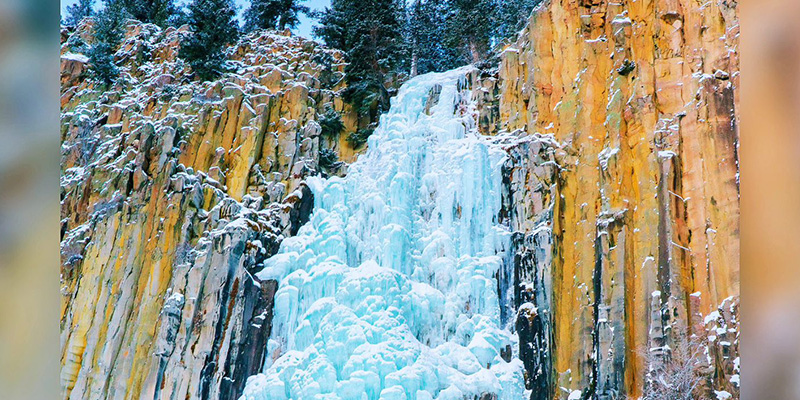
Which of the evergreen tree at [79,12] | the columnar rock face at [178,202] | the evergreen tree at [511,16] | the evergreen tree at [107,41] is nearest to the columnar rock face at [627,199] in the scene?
the evergreen tree at [511,16]

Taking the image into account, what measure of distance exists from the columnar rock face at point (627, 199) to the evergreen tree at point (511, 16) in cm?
90

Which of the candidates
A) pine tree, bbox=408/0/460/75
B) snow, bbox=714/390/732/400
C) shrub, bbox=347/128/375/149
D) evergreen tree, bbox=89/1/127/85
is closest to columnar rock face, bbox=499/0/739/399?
snow, bbox=714/390/732/400

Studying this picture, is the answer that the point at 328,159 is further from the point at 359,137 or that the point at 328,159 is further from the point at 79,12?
the point at 79,12

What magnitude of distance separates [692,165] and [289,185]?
15.6 ft

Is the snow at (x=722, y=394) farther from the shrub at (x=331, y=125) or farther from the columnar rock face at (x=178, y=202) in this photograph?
the shrub at (x=331, y=125)

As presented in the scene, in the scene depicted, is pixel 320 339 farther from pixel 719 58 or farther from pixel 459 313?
pixel 719 58

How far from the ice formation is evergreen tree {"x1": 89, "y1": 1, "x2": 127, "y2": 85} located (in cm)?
331

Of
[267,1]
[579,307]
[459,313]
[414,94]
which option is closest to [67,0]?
[267,1]

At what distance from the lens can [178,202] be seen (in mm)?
8516

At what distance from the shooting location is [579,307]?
7.52 metres

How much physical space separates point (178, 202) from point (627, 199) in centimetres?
528

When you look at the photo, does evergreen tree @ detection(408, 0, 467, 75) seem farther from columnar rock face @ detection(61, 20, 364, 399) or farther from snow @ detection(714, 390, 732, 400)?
snow @ detection(714, 390, 732, 400)

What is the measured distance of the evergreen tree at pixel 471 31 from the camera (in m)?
9.70
